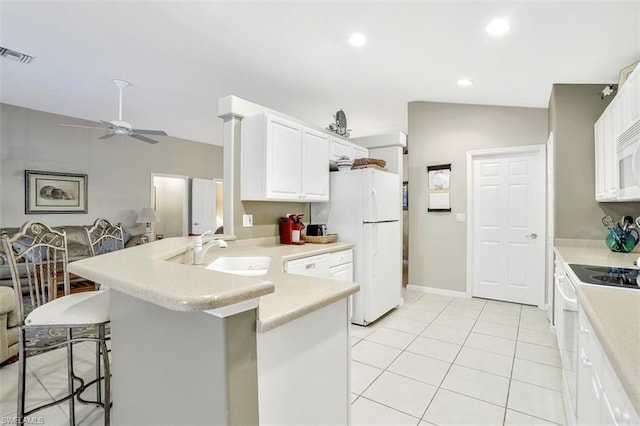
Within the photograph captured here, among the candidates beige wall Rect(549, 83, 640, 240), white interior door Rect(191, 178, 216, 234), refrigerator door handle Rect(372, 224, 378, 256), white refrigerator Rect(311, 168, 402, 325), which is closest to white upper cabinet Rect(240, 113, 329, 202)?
white refrigerator Rect(311, 168, 402, 325)

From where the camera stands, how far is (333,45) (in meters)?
2.77

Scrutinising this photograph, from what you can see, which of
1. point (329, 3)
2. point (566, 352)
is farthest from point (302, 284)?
point (329, 3)

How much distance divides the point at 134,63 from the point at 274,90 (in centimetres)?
154

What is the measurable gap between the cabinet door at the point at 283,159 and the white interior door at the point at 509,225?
2.64 meters

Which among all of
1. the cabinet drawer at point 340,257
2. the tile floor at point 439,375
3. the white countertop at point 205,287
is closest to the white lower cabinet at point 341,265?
the cabinet drawer at point 340,257

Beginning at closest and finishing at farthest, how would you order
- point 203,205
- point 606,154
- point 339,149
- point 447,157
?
point 606,154
point 339,149
point 447,157
point 203,205

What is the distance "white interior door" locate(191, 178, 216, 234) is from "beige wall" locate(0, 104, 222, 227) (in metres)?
0.39

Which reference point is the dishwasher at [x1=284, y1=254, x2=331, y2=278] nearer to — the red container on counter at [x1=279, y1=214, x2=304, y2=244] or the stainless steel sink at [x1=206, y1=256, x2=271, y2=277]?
the stainless steel sink at [x1=206, y1=256, x2=271, y2=277]

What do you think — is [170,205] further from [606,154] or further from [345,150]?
[606,154]

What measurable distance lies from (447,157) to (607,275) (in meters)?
2.91

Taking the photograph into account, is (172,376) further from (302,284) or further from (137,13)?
(137,13)

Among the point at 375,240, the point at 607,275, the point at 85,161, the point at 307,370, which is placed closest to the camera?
the point at 307,370

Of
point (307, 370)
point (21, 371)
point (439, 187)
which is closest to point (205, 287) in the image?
point (307, 370)

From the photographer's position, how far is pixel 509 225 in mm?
4211
